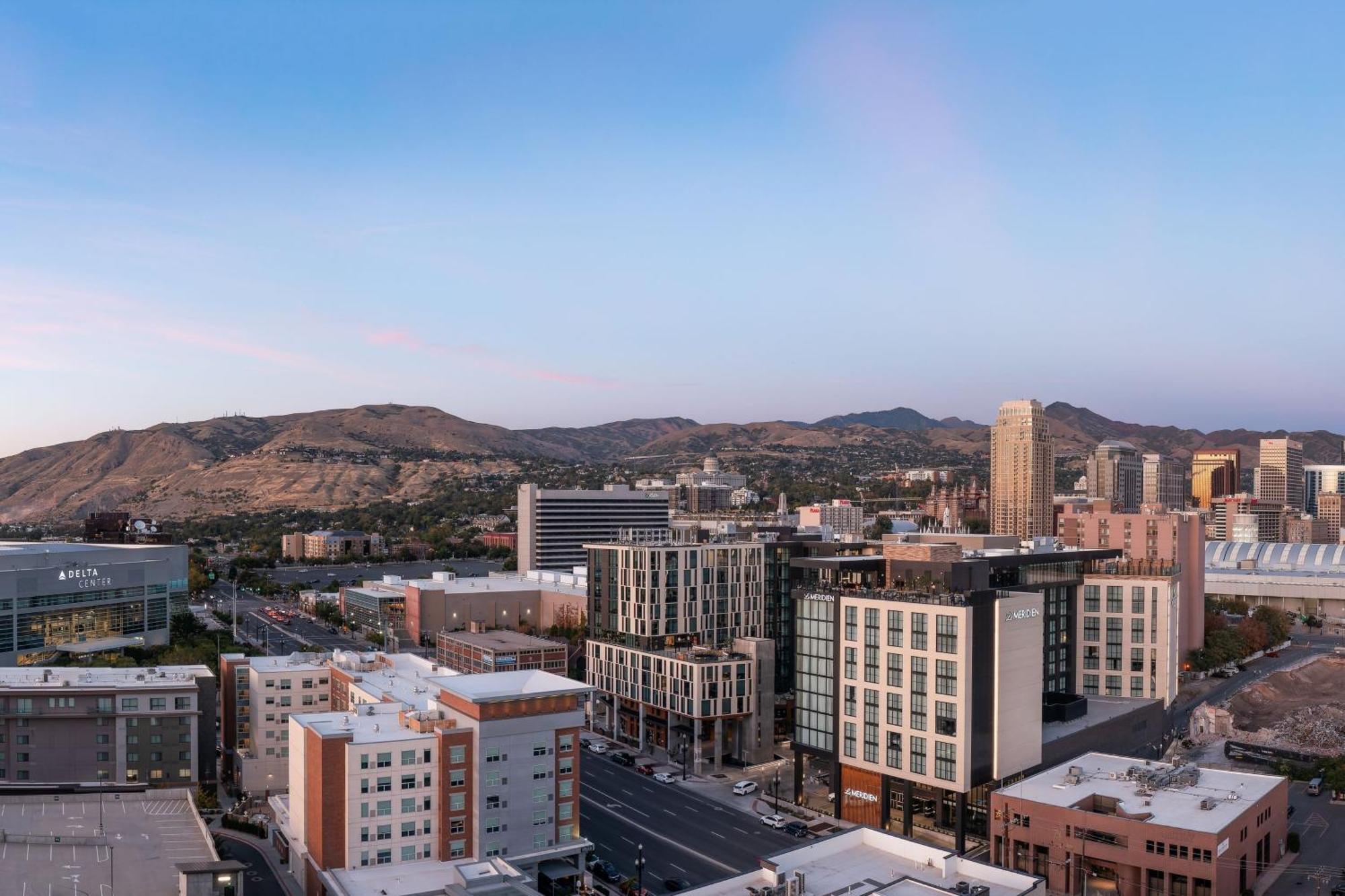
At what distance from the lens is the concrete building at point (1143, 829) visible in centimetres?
4462

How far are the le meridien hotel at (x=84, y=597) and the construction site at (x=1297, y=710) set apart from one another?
9395cm

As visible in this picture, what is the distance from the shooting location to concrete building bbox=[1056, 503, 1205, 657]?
104 meters

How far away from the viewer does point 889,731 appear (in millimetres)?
56031

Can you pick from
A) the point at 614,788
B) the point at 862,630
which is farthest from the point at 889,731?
the point at 614,788

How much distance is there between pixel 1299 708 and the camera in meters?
93.1

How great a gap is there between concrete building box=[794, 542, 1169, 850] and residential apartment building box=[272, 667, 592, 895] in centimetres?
1649

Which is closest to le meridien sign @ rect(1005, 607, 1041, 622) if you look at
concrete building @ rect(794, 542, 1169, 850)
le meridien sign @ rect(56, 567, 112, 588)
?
concrete building @ rect(794, 542, 1169, 850)

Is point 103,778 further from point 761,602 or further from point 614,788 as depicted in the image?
point 761,602

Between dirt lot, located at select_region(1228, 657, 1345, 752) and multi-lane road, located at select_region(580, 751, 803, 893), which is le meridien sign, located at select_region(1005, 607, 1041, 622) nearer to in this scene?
multi-lane road, located at select_region(580, 751, 803, 893)

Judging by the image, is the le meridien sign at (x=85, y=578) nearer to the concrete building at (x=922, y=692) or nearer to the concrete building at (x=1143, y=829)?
the concrete building at (x=922, y=692)

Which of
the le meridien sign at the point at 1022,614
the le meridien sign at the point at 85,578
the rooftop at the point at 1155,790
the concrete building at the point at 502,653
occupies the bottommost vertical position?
the concrete building at the point at 502,653

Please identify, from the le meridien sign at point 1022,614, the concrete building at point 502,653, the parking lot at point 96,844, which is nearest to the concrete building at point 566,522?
the concrete building at point 502,653

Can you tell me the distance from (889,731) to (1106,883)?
42.3ft

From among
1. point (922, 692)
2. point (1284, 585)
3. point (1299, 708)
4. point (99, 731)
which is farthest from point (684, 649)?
point (1284, 585)
